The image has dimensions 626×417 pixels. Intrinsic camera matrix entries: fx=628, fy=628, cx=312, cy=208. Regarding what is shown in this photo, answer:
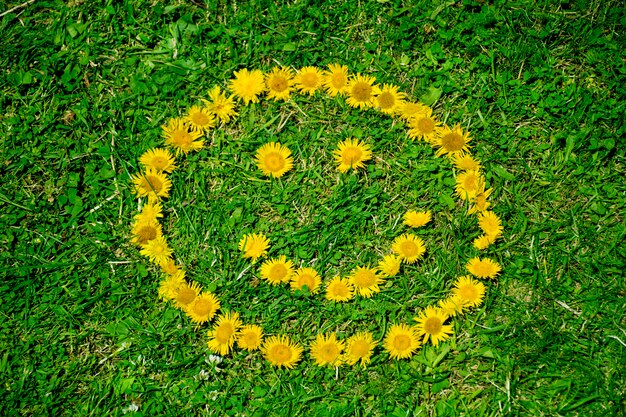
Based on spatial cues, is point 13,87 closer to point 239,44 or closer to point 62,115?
point 62,115

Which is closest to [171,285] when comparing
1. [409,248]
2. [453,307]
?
[409,248]

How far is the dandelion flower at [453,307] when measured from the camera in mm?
3377

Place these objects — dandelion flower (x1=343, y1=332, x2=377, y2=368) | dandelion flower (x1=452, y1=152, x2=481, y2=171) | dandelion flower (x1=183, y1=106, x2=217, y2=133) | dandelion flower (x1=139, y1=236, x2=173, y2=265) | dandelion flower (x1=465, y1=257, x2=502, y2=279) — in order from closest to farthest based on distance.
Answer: dandelion flower (x1=343, y1=332, x2=377, y2=368) < dandelion flower (x1=465, y1=257, x2=502, y2=279) < dandelion flower (x1=139, y1=236, x2=173, y2=265) < dandelion flower (x1=452, y1=152, x2=481, y2=171) < dandelion flower (x1=183, y1=106, x2=217, y2=133)

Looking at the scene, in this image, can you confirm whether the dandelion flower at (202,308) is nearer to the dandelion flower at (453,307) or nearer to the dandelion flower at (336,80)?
the dandelion flower at (453,307)

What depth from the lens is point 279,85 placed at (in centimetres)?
377

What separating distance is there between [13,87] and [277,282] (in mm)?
2028

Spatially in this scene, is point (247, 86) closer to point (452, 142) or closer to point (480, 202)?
point (452, 142)

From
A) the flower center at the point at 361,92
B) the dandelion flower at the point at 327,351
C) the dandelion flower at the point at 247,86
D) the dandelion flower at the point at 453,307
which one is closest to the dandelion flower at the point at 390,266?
the dandelion flower at the point at 453,307

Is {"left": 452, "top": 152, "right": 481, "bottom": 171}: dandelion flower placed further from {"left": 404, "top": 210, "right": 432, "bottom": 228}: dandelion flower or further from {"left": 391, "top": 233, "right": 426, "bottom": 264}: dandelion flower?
{"left": 391, "top": 233, "right": 426, "bottom": 264}: dandelion flower

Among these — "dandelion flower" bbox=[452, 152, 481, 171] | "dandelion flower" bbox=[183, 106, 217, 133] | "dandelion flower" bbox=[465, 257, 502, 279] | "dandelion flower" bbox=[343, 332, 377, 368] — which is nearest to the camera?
"dandelion flower" bbox=[343, 332, 377, 368]

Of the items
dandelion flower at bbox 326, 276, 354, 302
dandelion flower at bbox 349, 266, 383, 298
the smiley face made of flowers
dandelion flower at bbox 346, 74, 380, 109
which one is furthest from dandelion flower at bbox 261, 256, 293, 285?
dandelion flower at bbox 346, 74, 380, 109

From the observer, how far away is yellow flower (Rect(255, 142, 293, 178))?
3660mm

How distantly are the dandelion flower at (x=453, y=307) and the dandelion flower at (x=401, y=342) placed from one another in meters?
0.21

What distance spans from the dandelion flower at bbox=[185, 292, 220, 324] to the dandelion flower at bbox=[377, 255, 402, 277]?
3.03 ft
